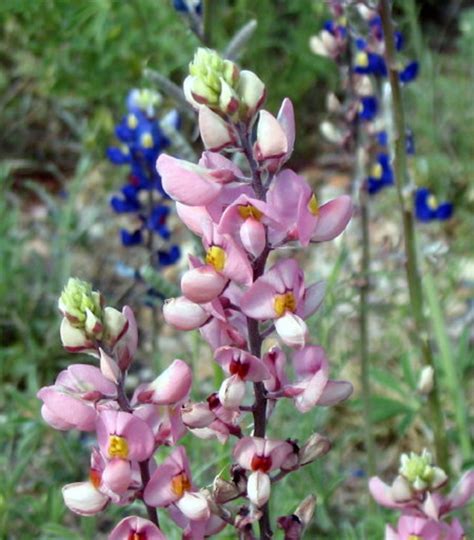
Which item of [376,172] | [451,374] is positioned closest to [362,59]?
[376,172]

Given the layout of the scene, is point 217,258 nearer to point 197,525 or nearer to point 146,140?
point 197,525

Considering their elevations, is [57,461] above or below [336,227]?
below

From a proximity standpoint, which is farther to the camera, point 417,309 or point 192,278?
point 417,309

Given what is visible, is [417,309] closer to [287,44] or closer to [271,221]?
[271,221]

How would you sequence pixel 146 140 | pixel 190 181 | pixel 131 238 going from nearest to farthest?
pixel 190 181
pixel 146 140
pixel 131 238

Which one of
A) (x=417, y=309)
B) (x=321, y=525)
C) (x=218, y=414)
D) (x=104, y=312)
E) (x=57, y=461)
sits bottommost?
(x=57, y=461)

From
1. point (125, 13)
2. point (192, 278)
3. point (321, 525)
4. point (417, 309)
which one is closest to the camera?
point (192, 278)

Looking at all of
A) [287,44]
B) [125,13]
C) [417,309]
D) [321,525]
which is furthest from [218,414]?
[287,44]

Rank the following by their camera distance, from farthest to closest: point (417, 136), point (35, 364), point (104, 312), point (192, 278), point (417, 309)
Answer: point (417, 136) < point (35, 364) < point (417, 309) < point (104, 312) < point (192, 278)
